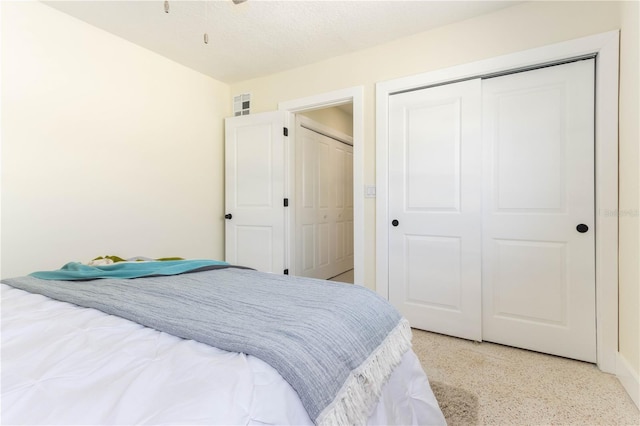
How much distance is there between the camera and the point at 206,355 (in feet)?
2.39

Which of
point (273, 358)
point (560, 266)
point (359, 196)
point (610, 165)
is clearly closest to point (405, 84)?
point (359, 196)

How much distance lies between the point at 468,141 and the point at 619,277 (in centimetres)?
125

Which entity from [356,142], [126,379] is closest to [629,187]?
[356,142]

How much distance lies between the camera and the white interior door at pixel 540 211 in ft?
6.47

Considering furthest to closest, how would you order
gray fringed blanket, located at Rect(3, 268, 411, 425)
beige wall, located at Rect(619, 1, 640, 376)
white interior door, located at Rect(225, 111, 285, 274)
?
1. white interior door, located at Rect(225, 111, 285, 274)
2. beige wall, located at Rect(619, 1, 640, 376)
3. gray fringed blanket, located at Rect(3, 268, 411, 425)

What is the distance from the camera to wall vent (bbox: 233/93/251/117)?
3404mm

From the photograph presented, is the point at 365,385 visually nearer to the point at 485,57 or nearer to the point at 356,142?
the point at 356,142

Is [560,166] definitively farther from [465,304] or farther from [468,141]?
[465,304]

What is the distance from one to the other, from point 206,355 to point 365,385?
491 millimetres

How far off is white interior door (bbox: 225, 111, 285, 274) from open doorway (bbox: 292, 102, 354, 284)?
0.21 meters

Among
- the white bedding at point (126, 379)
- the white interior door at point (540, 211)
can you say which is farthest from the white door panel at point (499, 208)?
the white bedding at point (126, 379)

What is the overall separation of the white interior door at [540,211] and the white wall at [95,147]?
275 cm

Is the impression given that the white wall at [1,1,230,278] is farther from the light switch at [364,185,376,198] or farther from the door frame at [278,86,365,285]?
the light switch at [364,185,376,198]

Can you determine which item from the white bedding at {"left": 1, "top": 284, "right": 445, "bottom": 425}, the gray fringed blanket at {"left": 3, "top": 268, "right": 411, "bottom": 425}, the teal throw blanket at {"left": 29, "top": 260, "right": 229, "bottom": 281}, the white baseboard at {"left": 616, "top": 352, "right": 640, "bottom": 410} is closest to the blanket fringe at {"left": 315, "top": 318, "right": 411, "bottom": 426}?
the gray fringed blanket at {"left": 3, "top": 268, "right": 411, "bottom": 425}
